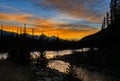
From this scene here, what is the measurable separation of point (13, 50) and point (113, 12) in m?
59.9

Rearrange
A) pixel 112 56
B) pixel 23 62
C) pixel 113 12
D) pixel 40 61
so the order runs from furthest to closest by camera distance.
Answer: pixel 113 12
pixel 112 56
pixel 40 61
pixel 23 62

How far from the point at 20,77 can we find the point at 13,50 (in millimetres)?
11893

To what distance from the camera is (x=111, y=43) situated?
71.8 m

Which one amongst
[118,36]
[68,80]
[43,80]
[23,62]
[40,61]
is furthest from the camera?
[118,36]

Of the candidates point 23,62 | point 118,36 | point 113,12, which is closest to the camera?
point 23,62

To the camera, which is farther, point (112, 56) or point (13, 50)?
point (112, 56)

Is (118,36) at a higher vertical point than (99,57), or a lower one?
higher

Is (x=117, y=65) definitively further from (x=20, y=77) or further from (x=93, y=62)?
(x=20, y=77)

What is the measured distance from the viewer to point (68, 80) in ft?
64.0

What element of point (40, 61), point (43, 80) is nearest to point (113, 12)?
point (40, 61)

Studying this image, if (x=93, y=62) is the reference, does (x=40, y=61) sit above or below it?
above

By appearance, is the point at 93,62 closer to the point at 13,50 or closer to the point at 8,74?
the point at 13,50

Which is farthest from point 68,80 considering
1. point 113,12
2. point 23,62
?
point 113,12

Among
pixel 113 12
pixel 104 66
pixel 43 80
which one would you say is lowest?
pixel 104 66
